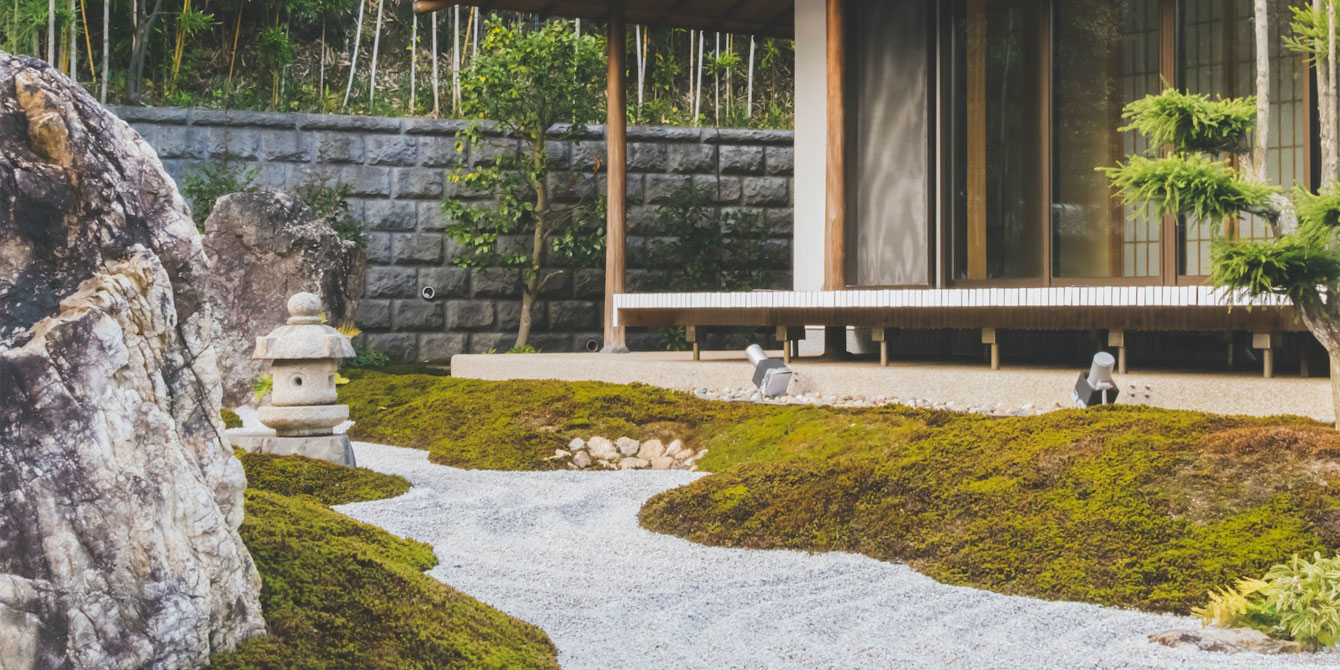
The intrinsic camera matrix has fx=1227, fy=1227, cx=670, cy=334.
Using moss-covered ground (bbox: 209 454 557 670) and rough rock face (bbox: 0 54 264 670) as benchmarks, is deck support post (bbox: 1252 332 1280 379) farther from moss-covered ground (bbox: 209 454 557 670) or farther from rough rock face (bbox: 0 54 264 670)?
rough rock face (bbox: 0 54 264 670)

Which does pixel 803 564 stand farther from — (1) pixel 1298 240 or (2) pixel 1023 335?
(2) pixel 1023 335

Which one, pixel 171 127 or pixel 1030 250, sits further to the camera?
pixel 171 127

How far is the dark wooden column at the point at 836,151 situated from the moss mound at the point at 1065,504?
3.03 meters

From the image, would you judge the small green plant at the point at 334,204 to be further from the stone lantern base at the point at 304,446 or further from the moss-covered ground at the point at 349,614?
the moss-covered ground at the point at 349,614

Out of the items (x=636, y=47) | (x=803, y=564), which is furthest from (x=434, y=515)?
(x=636, y=47)

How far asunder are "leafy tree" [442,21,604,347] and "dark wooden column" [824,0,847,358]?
12.6 ft

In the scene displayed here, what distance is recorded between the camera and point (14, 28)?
11.0m

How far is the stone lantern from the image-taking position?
626cm

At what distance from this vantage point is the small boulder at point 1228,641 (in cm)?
315

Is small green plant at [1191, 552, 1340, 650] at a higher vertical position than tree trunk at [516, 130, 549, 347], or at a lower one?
lower

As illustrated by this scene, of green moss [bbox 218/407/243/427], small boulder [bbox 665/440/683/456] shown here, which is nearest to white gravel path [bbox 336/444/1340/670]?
small boulder [bbox 665/440/683/456]

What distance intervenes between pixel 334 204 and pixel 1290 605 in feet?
32.9

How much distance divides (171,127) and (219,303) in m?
2.46

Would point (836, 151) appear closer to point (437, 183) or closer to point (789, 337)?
point (789, 337)
